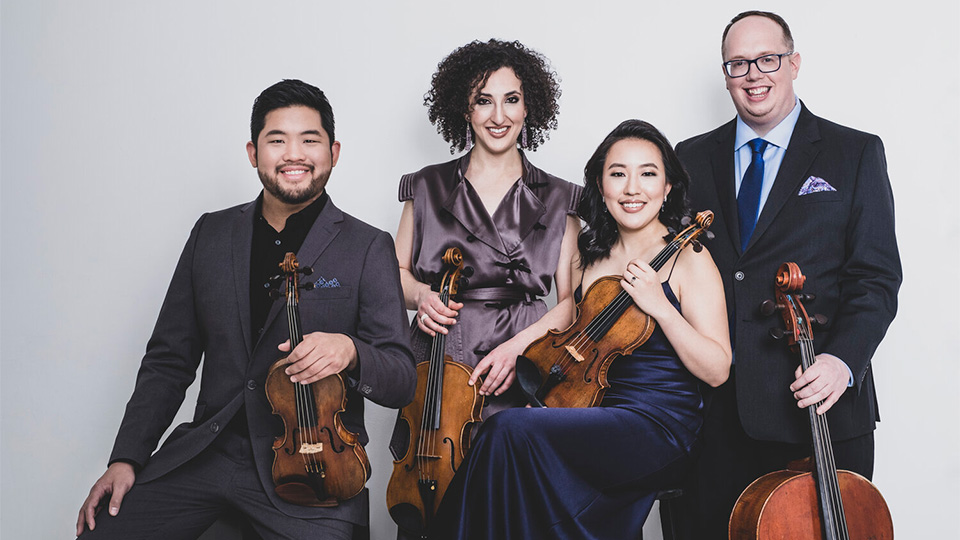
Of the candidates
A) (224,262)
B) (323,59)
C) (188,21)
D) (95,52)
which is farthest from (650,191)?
(95,52)

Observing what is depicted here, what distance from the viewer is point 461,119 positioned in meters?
2.95

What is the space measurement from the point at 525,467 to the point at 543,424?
0.35 ft

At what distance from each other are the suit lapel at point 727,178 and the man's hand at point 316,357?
1.12 metres

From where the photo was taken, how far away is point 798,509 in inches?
79.8

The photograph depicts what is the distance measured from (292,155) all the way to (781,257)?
4.46ft

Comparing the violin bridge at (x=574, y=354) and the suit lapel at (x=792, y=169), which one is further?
the suit lapel at (x=792, y=169)

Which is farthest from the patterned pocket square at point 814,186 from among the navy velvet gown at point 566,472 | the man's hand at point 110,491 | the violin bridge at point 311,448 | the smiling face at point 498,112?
the man's hand at point 110,491

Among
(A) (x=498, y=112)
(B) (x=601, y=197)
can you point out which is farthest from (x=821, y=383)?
(A) (x=498, y=112)

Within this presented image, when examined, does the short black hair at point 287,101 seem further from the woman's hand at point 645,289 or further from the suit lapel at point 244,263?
the woman's hand at point 645,289

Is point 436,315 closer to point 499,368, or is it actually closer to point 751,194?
point 499,368

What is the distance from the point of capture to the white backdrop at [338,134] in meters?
3.29

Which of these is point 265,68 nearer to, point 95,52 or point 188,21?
point 188,21

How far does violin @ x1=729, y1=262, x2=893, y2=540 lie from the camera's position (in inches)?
79.4

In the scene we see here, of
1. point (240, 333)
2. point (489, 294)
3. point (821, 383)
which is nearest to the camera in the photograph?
point (821, 383)
